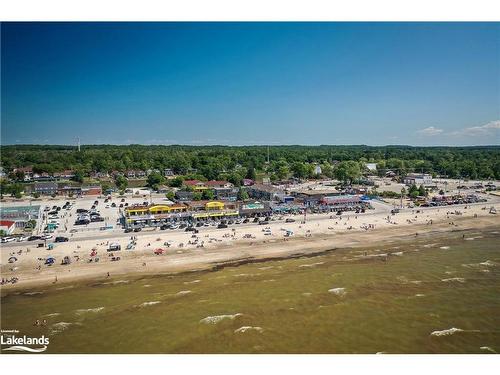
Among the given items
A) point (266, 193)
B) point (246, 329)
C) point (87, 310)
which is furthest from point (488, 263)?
point (266, 193)

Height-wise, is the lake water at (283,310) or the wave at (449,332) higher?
the lake water at (283,310)

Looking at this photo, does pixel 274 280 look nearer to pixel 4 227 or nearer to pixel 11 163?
pixel 4 227

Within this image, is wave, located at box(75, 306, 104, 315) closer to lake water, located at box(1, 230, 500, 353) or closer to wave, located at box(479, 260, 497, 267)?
lake water, located at box(1, 230, 500, 353)

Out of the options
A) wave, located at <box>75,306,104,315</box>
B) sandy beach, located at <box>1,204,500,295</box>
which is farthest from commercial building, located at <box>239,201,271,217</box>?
wave, located at <box>75,306,104,315</box>

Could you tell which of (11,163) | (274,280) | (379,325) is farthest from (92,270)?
(11,163)

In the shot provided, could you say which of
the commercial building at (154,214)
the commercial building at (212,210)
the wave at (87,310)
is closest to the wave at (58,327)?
the wave at (87,310)

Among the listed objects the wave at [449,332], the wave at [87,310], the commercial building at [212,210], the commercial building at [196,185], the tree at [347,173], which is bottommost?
the wave at [449,332]

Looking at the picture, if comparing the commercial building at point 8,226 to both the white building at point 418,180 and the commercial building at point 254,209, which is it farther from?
the white building at point 418,180

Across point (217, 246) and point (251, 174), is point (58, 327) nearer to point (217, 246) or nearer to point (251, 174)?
point (217, 246)
